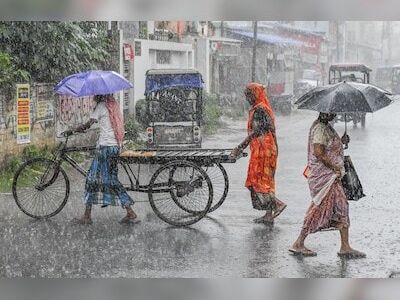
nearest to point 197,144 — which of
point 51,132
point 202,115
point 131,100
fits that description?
point 202,115

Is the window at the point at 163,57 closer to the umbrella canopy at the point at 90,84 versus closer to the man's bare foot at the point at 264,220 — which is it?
the umbrella canopy at the point at 90,84

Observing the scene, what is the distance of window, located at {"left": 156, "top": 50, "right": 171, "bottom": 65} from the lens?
6.88 metres

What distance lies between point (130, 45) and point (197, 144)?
1119 millimetres

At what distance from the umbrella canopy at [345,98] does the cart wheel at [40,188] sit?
7.93 ft

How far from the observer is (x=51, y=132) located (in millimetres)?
6934

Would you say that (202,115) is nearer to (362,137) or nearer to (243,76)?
(243,76)

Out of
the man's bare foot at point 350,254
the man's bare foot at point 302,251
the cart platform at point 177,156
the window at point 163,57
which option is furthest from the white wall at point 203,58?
the man's bare foot at point 350,254

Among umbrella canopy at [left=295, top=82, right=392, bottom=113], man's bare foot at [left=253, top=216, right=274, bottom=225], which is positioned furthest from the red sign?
man's bare foot at [left=253, top=216, right=274, bottom=225]

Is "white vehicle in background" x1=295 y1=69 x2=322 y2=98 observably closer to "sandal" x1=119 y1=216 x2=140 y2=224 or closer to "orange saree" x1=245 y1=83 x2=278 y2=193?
"orange saree" x1=245 y1=83 x2=278 y2=193

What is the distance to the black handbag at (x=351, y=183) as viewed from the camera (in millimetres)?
6082

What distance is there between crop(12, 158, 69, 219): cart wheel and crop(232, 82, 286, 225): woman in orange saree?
5.48 ft

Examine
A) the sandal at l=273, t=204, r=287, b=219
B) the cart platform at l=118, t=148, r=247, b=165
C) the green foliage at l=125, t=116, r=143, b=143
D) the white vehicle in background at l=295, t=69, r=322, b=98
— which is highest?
the white vehicle in background at l=295, t=69, r=322, b=98
